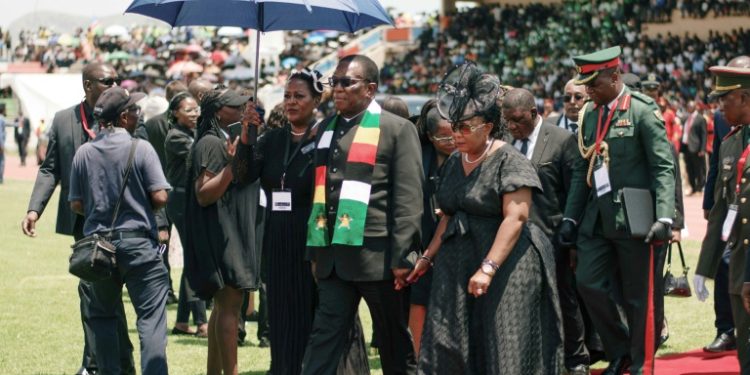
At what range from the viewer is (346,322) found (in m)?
6.66

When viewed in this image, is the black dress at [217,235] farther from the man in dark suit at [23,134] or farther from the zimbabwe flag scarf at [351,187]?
the man in dark suit at [23,134]

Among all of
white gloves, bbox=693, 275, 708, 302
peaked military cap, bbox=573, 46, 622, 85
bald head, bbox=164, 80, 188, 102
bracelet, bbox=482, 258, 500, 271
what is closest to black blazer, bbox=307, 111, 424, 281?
bracelet, bbox=482, 258, 500, 271

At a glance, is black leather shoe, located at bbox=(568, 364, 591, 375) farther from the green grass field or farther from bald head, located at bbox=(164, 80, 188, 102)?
bald head, located at bbox=(164, 80, 188, 102)

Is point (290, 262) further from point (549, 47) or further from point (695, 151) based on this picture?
point (549, 47)

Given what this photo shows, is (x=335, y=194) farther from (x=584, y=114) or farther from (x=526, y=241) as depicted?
(x=584, y=114)

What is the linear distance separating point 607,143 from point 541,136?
1.77 ft

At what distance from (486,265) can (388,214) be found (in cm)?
79

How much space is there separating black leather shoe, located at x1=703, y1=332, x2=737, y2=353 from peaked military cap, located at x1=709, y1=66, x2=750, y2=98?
283 cm

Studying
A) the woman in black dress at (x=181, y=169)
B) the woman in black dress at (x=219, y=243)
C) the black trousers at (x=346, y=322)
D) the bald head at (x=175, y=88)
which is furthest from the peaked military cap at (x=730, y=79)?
the bald head at (x=175, y=88)

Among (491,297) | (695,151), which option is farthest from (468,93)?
(695,151)

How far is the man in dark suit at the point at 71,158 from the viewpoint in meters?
7.95

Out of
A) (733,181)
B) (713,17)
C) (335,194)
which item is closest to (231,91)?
(335,194)

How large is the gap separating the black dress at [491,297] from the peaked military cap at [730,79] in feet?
4.27

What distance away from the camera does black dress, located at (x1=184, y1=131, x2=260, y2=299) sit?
7.61 meters
